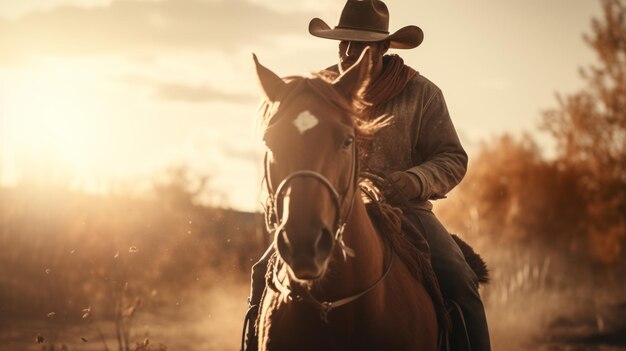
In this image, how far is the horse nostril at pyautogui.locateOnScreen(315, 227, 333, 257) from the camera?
3.87 m

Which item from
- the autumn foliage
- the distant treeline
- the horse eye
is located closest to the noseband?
the horse eye

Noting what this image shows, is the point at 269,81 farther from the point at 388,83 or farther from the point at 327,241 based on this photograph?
the point at 388,83

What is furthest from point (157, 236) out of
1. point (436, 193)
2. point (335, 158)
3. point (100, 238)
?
point (335, 158)

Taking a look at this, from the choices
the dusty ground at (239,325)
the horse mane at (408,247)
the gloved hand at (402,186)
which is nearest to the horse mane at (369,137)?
the horse mane at (408,247)

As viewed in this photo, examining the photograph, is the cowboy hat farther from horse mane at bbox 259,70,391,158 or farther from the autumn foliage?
the autumn foliage

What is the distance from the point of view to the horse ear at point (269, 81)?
459 centimetres

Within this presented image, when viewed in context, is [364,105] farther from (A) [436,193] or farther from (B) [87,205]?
(B) [87,205]

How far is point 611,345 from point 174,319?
1303cm

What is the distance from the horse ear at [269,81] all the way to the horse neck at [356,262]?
2.54ft

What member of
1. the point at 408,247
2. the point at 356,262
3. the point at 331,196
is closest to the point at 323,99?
the point at 331,196

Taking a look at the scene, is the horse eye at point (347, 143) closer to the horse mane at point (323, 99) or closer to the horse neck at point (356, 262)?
the horse mane at point (323, 99)

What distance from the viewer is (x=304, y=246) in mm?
3775

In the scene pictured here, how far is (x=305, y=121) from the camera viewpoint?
163 inches

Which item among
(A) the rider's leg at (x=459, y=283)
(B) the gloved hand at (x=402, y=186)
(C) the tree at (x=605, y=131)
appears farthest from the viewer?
(C) the tree at (x=605, y=131)
